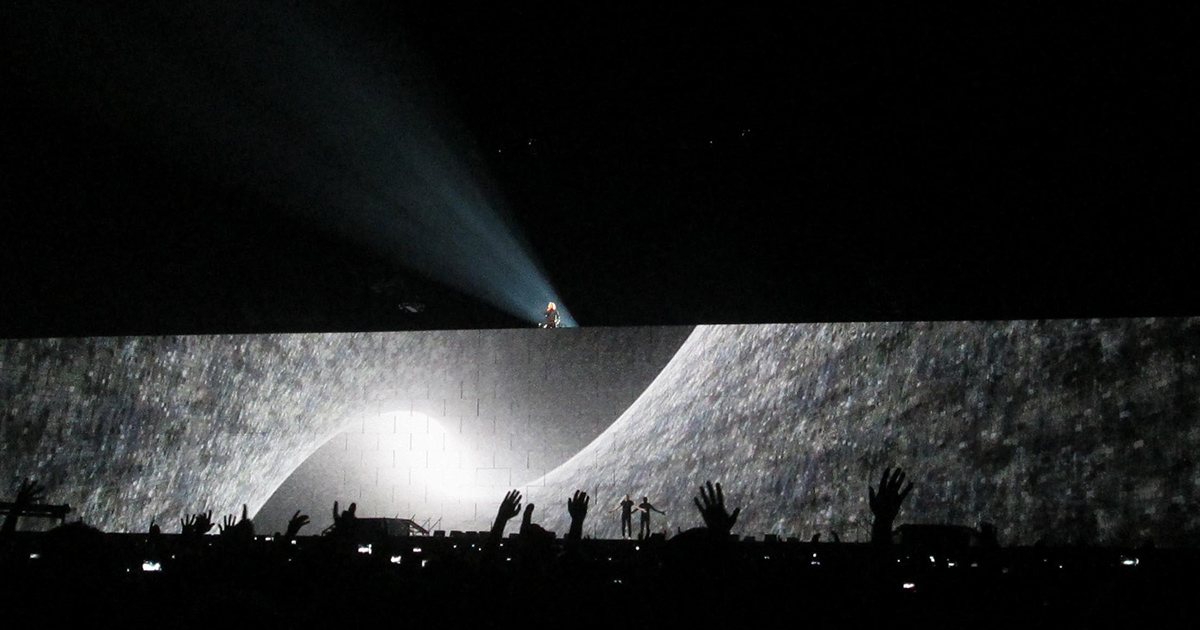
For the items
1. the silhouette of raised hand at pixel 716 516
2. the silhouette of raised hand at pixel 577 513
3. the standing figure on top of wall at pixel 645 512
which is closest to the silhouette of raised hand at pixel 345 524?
the silhouette of raised hand at pixel 577 513

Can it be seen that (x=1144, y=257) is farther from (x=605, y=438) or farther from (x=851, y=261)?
(x=605, y=438)

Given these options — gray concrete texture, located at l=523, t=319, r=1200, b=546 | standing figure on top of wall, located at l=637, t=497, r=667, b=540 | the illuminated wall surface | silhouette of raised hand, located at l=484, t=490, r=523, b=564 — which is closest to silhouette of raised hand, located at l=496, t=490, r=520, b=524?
silhouette of raised hand, located at l=484, t=490, r=523, b=564

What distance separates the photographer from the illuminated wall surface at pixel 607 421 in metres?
10.2

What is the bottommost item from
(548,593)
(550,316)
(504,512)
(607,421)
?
(548,593)

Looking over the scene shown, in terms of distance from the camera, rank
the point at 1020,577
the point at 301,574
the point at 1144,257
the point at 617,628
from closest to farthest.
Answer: the point at 617,628 → the point at 301,574 → the point at 1020,577 → the point at 1144,257

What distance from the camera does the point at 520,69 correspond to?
22.0 ft

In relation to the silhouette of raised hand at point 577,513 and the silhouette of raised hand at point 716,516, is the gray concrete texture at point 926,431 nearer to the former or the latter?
the silhouette of raised hand at point 577,513

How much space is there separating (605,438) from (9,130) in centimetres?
888

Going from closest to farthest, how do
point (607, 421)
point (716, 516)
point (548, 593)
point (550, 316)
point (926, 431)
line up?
point (548, 593), point (716, 516), point (550, 316), point (926, 431), point (607, 421)

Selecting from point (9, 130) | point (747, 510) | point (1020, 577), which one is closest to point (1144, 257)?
point (1020, 577)

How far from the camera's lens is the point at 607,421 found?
14.0m

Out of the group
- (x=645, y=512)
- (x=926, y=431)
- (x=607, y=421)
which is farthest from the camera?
(x=607, y=421)

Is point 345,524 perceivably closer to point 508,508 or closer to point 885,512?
point 508,508

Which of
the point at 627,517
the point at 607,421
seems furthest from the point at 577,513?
the point at 607,421
